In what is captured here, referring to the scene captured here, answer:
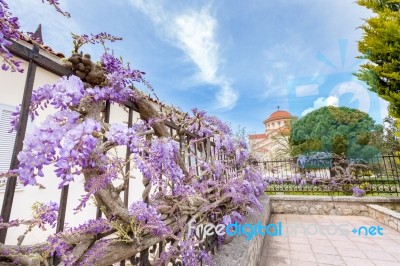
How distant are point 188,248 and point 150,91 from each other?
1.09 meters

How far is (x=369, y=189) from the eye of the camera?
667 centimetres

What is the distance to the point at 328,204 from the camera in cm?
623

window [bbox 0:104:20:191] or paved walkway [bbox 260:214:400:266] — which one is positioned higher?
window [bbox 0:104:20:191]

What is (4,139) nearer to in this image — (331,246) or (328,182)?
(331,246)

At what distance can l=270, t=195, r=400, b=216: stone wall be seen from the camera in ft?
19.0

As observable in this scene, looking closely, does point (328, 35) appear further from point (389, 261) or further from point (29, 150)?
point (29, 150)

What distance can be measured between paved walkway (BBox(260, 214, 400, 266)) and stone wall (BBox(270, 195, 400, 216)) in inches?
36.1

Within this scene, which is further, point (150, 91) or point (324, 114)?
point (324, 114)

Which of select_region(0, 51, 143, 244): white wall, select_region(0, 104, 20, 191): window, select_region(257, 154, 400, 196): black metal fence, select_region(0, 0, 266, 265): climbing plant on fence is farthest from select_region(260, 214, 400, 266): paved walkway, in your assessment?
select_region(0, 104, 20, 191): window

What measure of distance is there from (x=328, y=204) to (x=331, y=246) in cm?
308

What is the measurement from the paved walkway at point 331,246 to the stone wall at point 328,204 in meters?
0.92

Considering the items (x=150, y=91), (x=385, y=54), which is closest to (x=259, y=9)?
(x=385, y=54)

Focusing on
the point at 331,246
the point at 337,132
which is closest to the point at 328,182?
the point at 331,246

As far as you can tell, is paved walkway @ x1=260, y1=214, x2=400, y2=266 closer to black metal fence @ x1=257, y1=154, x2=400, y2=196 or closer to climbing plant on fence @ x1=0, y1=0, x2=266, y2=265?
black metal fence @ x1=257, y1=154, x2=400, y2=196
